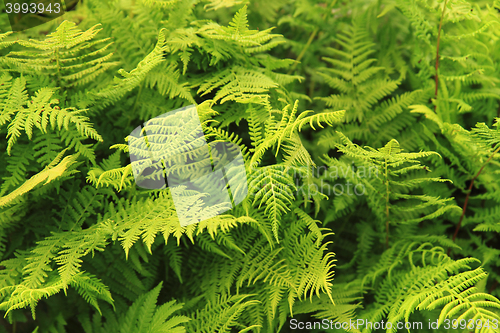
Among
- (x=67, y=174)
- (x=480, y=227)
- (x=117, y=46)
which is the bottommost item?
(x=480, y=227)

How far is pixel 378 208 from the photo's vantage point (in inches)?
53.8

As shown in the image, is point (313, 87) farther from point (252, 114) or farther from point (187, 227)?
point (187, 227)

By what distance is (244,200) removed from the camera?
108 cm

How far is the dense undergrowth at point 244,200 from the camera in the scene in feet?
3.54

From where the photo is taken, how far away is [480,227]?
132 cm

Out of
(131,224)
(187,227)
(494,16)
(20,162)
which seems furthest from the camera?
(494,16)

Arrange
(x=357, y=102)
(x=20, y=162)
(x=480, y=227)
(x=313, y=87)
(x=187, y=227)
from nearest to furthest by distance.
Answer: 1. (x=187, y=227)
2. (x=20, y=162)
3. (x=480, y=227)
4. (x=357, y=102)
5. (x=313, y=87)

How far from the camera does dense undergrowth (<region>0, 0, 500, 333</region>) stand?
1.08 m

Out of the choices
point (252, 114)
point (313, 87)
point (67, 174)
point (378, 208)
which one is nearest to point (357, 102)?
point (313, 87)

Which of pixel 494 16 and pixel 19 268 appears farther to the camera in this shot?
pixel 494 16

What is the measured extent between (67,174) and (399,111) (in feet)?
4.49

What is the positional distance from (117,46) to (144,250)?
33.6 inches

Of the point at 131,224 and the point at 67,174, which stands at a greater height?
the point at 67,174

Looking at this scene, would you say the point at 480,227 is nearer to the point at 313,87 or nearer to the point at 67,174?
the point at 313,87
